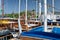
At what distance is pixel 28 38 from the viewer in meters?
4.52

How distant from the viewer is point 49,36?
14.7ft

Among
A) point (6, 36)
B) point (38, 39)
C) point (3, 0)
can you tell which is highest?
point (3, 0)

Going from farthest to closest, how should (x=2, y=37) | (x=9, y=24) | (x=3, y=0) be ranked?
(x=3, y=0), (x=9, y=24), (x=2, y=37)

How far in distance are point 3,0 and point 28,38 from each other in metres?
14.3

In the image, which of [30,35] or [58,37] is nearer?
[58,37]

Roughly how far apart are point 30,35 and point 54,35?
2.31 feet

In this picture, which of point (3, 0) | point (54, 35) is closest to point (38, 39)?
point (54, 35)

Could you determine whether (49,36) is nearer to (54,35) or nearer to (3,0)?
(54,35)

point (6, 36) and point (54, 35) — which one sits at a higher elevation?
point (54, 35)

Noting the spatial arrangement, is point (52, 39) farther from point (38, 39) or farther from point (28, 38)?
point (28, 38)

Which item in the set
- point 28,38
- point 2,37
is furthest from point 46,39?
point 2,37

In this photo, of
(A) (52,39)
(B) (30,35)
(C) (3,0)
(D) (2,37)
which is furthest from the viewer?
(C) (3,0)

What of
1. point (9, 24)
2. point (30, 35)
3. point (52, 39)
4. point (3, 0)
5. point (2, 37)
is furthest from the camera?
point (3, 0)

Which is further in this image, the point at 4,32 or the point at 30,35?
the point at 4,32
